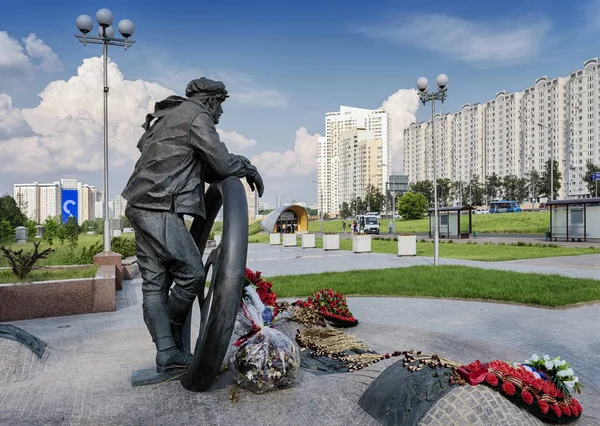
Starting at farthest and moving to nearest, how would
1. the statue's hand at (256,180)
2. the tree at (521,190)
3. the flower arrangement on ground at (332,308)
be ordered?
the tree at (521,190) < the flower arrangement on ground at (332,308) < the statue's hand at (256,180)

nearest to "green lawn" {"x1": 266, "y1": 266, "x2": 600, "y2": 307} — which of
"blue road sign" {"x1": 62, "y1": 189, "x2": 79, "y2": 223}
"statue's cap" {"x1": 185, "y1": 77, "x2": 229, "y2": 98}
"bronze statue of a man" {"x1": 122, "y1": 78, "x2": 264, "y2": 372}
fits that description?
"bronze statue of a man" {"x1": 122, "y1": 78, "x2": 264, "y2": 372}

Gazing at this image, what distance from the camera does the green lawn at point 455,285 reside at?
9.71 meters

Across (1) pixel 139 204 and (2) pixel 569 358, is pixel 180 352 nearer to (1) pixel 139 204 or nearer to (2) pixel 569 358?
(1) pixel 139 204

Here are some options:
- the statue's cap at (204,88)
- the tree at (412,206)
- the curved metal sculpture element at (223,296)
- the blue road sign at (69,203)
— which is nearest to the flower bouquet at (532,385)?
the curved metal sculpture element at (223,296)

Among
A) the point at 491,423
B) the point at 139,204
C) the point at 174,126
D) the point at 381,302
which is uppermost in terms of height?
the point at 174,126

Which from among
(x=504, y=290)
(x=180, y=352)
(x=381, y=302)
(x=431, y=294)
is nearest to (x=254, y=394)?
(x=180, y=352)

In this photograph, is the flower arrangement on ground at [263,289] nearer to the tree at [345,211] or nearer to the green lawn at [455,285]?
the green lawn at [455,285]

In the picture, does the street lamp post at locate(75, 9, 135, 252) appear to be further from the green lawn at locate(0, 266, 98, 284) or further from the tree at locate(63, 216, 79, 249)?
the tree at locate(63, 216, 79, 249)

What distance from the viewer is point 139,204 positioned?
3.93 m

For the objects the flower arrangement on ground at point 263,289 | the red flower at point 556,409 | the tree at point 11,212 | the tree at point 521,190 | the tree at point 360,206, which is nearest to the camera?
the red flower at point 556,409

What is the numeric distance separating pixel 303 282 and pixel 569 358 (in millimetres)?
7269

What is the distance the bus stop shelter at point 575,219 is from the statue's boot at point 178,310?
93.8 ft

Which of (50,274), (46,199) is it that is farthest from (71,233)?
(46,199)

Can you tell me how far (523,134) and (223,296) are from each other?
11119cm
